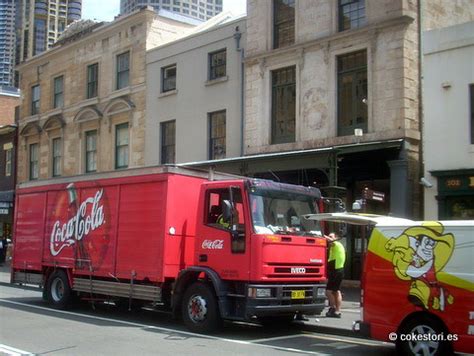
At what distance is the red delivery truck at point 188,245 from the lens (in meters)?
10.5

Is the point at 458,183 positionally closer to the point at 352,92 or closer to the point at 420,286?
the point at 352,92

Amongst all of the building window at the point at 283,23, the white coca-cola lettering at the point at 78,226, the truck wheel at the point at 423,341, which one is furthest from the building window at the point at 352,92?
the truck wheel at the point at 423,341

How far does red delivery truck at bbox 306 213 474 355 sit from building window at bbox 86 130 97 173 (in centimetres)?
2193

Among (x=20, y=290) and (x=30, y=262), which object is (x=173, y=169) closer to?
(x=30, y=262)

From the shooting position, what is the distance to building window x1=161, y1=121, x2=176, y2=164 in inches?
998

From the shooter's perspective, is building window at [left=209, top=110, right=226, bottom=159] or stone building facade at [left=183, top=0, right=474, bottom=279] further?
building window at [left=209, top=110, right=226, bottom=159]

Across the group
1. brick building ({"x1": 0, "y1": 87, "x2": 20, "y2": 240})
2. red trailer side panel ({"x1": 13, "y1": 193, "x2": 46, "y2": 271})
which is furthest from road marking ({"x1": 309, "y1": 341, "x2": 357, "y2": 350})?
brick building ({"x1": 0, "y1": 87, "x2": 20, "y2": 240})

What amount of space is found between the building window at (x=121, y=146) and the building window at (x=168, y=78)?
3.08 meters

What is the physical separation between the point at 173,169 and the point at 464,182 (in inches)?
332

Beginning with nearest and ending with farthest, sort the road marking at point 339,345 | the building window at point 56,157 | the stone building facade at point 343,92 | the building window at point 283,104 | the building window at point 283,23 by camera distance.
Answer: the road marking at point 339,345 → the stone building facade at point 343,92 → the building window at point 283,104 → the building window at point 283,23 → the building window at point 56,157

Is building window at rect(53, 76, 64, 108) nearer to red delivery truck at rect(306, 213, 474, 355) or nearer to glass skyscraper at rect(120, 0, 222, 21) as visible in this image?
red delivery truck at rect(306, 213, 474, 355)

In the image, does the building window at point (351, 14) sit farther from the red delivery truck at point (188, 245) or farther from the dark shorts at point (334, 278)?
the dark shorts at point (334, 278)

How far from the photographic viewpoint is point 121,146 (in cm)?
2780

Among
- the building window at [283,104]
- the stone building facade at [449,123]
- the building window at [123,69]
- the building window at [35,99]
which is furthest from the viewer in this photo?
the building window at [35,99]
